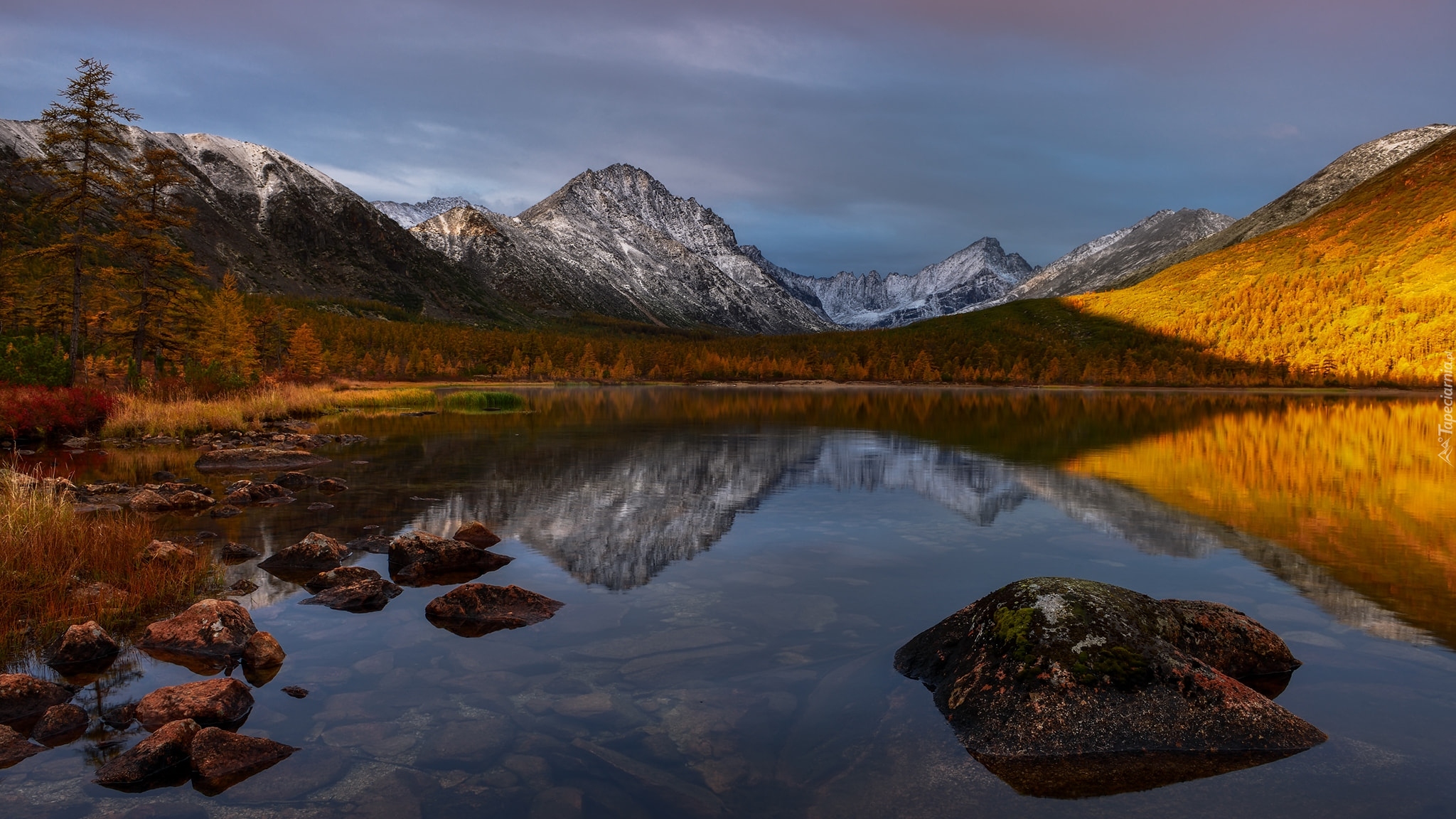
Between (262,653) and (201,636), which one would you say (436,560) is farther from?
(262,653)

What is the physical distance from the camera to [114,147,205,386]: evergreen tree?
48.7 meters

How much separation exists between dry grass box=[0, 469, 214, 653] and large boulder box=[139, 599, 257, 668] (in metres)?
1.26

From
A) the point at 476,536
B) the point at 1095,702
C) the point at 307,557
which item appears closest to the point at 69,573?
the point at 307,557

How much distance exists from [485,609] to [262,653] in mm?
3253

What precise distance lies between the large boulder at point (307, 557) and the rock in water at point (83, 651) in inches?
183

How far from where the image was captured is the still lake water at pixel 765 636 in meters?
7.66

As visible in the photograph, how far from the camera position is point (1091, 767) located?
26.2ft

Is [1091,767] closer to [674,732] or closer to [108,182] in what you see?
[674,732]

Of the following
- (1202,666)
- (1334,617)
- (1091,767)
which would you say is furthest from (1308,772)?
(1334,617)

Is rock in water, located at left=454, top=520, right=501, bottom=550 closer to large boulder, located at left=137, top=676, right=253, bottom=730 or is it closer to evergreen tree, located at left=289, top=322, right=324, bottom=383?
large boulder, located at left=137, top=676, right=253, bottom=730

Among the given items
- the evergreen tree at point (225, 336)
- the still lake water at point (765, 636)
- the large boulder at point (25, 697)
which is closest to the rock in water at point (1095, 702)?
the still lake water at point (765, 636)

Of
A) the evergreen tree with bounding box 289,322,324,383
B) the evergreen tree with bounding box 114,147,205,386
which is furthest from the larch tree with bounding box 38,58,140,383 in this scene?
the evergreen tree with bounding box 289,322,324,383

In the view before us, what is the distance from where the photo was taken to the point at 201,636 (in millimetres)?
11180

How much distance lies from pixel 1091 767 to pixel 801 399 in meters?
108
